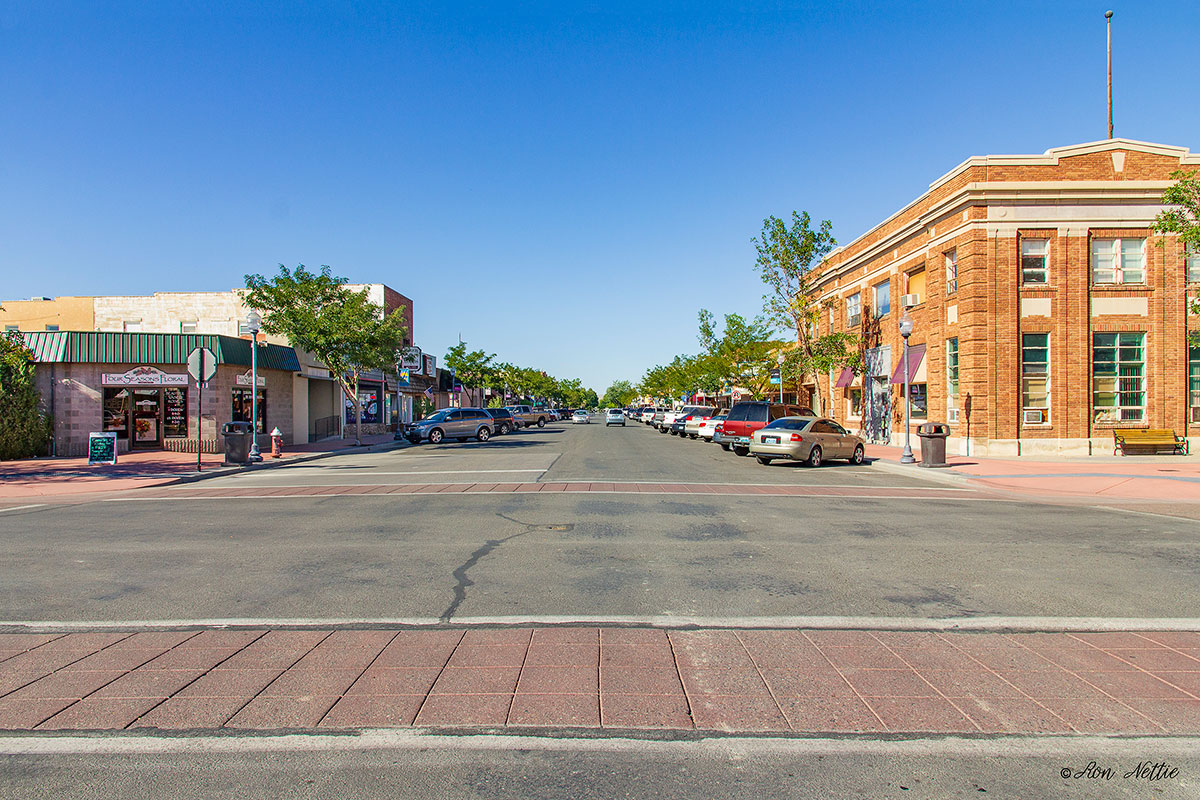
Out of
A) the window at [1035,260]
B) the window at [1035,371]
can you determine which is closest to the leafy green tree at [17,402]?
the window at [1035,371]

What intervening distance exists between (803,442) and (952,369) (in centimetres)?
864

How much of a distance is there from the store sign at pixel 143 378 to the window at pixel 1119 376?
31.6 metres

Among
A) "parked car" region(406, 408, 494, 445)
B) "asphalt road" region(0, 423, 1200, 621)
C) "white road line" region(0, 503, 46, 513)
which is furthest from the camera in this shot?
"parked car" region(406, 408, 494, 445)

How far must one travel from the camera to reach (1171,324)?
2461cm

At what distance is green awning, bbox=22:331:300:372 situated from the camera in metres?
24.8

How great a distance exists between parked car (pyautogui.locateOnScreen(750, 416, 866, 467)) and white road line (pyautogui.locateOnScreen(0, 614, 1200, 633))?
1533 centimetres

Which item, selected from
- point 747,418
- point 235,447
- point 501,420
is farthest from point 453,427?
point 747,418

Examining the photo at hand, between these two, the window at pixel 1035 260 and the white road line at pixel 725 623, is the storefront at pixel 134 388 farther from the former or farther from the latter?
the window at pixel 1035 260

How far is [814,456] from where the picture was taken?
2170 centimetres

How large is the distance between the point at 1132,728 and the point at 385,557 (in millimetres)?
6816

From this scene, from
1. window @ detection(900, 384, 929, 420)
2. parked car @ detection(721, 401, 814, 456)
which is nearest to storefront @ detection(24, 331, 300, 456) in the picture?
parked car @ detection(721, 401, 814, 456)

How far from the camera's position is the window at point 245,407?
2808 centimetres

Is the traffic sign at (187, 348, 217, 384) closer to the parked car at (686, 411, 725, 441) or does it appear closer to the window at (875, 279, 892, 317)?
the parked car at (686, 411, 725, 441)

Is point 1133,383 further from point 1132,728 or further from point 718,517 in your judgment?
point 1132,728
